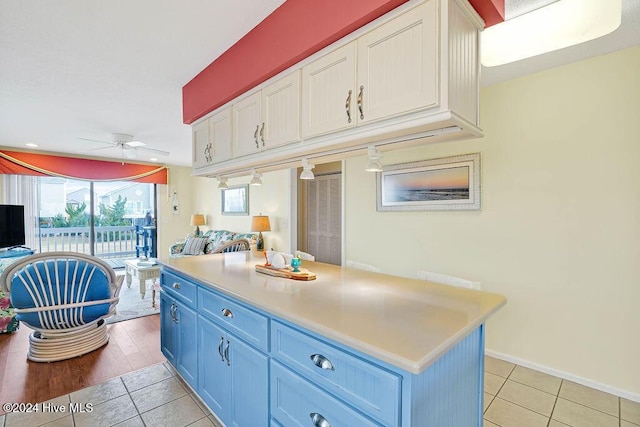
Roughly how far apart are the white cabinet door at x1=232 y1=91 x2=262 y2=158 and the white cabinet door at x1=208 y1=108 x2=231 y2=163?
93 millimetres

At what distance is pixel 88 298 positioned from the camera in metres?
2.73

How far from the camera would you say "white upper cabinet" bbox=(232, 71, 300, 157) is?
5.98 feet

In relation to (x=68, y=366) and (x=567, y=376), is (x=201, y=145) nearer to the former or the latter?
(x=68, y=366)

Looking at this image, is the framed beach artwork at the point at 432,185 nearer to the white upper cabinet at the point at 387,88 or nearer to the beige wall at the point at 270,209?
the white upper cabinet at the point at 387,88

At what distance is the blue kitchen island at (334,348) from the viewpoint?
0.96 m

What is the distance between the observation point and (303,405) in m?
1.21

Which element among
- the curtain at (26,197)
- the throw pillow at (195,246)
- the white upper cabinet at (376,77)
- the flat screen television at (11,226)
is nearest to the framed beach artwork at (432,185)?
the white upper cabinet at (376,77)

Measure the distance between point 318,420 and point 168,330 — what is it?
5.76ft

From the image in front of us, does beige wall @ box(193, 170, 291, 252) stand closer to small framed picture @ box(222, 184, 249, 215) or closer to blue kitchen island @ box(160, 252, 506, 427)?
small framed picture @ box(222, 184, 249, 215)

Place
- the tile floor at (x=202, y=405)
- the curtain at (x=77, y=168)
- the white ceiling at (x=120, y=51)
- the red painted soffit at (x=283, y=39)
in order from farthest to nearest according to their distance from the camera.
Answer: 1. the curtain at (x=77, y=168)
2. the tile floor at (x=202, y=405)
3. the white ceiling at (x=120, y=51)
4. the red painted soffit at (x=283, y=39)

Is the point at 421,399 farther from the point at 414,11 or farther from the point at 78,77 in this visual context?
the point at 78,77

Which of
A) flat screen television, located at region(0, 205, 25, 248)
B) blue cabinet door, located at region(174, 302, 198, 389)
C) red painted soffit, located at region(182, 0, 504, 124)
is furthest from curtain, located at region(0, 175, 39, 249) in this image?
blue cabinet door, located at region(174, 302, 198, 389)

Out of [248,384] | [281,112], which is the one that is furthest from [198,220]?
[248,384]

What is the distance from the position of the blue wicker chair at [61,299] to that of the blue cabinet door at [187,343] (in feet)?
3.57
